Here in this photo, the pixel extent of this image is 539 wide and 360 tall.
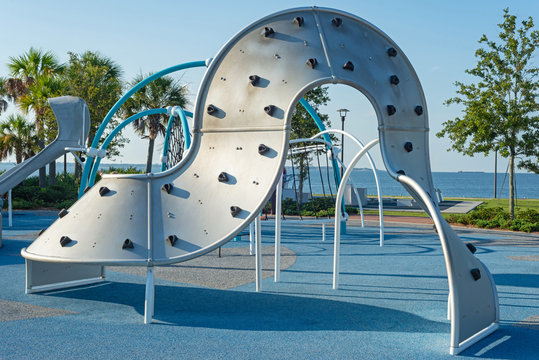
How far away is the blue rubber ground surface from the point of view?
542 centimetres

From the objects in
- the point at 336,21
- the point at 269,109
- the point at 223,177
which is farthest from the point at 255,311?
the point at 336,21

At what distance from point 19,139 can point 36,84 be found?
3.83 meters

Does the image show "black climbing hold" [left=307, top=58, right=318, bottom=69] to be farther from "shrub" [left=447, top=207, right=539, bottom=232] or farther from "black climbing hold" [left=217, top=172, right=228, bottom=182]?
"shrub" [left=447, top=207, right=539, bottom=232]

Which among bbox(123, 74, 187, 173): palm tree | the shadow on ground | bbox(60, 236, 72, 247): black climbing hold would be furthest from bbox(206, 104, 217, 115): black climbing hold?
bbox(123, 74, 187, 173): palm tree

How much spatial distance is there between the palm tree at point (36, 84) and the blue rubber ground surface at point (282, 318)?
61.1ft

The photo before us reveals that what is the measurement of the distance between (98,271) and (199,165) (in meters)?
3.40

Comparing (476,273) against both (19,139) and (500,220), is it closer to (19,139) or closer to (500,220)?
(500,220)

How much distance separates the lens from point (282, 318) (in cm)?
675

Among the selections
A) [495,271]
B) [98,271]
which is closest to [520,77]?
[495,271]

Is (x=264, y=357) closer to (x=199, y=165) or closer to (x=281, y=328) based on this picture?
(x=281, y=328)

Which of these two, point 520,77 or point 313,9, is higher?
point 520,77

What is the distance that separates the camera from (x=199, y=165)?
22.5ft

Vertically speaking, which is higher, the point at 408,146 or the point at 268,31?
the point at 268,31

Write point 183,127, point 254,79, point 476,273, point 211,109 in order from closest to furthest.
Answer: point 476,273 < point 254,79 < point 211,109 < point 183,127
